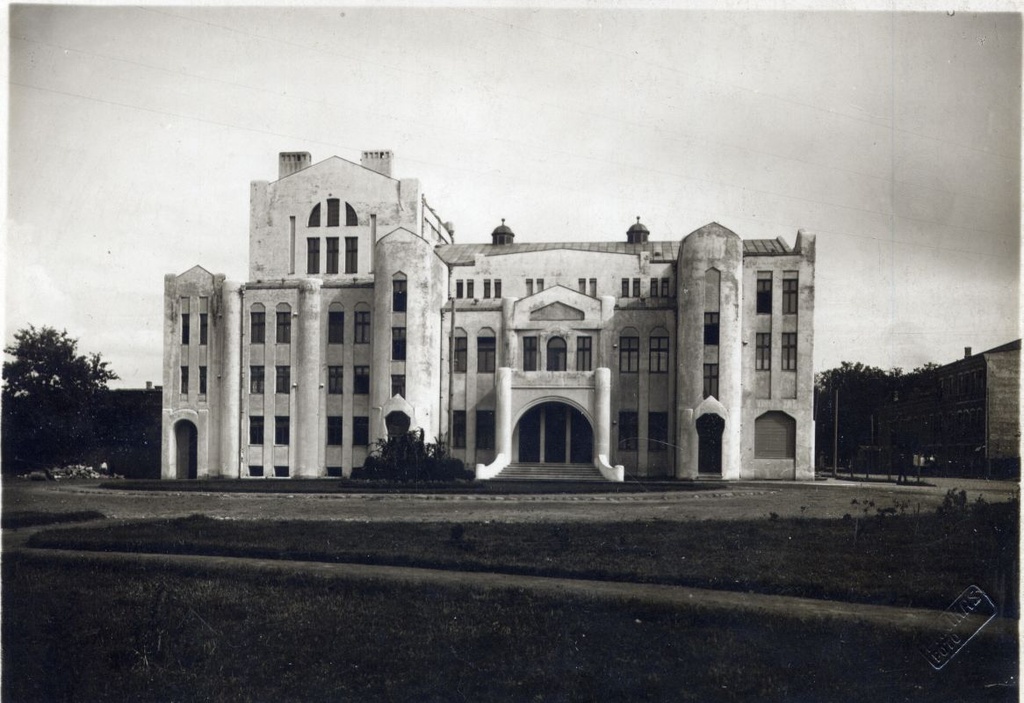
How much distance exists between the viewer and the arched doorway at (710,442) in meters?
39.0

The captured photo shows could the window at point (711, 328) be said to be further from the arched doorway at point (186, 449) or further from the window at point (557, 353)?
the arched doorway at point (186, 449)

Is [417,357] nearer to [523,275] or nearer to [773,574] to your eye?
[523,275]

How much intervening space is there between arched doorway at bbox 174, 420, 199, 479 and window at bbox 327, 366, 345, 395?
292 inches

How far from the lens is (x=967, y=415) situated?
30125 mm

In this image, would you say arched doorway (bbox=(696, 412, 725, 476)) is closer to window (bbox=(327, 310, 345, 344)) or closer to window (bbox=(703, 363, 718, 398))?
window (bbox=(703, 363, 718, 398))

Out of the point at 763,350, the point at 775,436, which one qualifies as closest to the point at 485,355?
the point at 763,350

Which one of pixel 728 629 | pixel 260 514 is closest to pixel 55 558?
pixel 260 514

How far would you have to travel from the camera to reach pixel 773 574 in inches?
552

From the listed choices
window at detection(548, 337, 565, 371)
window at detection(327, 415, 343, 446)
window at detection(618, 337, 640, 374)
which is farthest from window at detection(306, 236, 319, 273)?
window at detection(618, 337, 640, 374)

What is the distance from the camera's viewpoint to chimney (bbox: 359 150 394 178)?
44.8 metres

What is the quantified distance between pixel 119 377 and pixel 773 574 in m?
18.1

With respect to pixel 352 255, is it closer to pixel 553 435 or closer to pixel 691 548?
pixel 553 435

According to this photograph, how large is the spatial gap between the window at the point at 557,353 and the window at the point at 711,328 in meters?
7.08

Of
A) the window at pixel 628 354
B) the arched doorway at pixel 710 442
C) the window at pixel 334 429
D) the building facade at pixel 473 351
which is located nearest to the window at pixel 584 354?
the building facade at pixel 473 351
